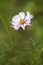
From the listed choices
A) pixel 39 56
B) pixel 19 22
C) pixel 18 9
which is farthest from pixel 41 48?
pixel 18 9

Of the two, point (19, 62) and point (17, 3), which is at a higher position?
point (17, 3)

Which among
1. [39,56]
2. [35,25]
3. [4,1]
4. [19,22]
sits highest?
[4,1]

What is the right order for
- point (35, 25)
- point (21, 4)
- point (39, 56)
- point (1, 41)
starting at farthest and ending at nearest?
point (21, 4), point (35, 25), point (1, 41), point (39, 56)

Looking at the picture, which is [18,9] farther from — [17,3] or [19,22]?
[19,22]

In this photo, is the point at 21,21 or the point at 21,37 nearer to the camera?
the point at 21,21

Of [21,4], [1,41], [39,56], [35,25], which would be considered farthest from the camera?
[21,4]

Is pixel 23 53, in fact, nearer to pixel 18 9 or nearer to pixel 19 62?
pixel 19 62

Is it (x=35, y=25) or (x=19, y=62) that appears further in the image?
(x=35, y=25)
